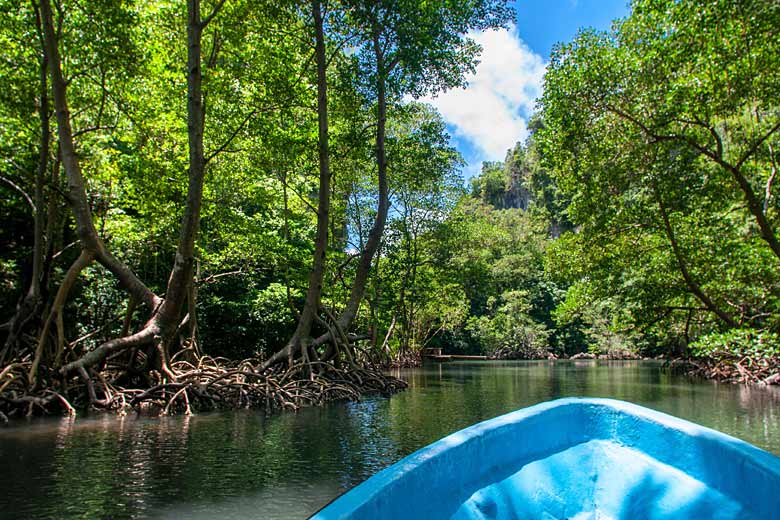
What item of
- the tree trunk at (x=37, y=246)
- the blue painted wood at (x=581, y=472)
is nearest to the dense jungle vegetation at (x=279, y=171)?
the tree trunk at (x=37, y=246)

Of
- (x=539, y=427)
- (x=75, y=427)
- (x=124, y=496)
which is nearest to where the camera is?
(x=539, y=427)

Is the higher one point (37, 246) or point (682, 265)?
point (682, 265)

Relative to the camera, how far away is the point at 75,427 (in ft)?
24.2

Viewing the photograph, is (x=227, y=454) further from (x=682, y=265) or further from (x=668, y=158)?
(x=682, y=265)

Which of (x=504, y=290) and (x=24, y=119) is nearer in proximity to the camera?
(x=24, y=119)

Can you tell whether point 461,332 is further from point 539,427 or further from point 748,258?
point 539,427

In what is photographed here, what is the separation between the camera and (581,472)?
2787 millimetres

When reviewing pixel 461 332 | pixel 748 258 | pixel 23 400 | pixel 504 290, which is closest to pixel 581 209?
pixel 748 258

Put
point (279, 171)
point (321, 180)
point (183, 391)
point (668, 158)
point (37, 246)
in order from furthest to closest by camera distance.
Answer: point (279, 171) < point (321, 180) < point (668, 158) < point (37, 246) < point (183, 391)

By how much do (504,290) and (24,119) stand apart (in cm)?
3874

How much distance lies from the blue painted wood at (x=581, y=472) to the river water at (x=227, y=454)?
2.14 meters

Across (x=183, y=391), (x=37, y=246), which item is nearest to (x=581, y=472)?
(x=183, y=391)

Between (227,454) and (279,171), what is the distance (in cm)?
934

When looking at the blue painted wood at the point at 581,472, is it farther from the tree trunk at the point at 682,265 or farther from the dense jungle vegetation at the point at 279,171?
the tree trunk at the point at 682,265
